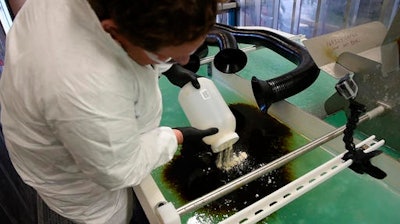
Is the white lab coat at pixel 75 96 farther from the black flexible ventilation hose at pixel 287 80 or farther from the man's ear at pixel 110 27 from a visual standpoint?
the black flexible ventilation hose at pixel 287 80

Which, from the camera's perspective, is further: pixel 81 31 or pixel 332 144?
pixel 332 144

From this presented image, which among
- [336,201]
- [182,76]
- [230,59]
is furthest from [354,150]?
[230,59]

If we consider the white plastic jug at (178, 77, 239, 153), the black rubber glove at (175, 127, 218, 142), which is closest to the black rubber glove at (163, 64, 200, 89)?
the white plastic jug at (178, 77, 239, 153)

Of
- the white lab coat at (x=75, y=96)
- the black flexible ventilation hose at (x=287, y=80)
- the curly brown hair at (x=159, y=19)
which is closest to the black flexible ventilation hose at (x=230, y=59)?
the black flexible ventilation hose at (x=287, y=80)

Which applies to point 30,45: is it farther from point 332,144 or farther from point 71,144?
point 332,144

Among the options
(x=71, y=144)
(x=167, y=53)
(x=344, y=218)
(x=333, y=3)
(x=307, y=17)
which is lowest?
(x=344, y=218)

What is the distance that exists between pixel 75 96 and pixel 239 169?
869 millimetres

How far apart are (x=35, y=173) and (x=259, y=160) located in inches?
34.2

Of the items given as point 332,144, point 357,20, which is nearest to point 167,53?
point 332,144

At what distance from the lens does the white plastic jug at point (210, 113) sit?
101cm

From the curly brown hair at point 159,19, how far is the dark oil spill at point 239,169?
2.53 feet

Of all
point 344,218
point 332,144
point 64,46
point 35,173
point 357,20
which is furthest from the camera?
point 357,20

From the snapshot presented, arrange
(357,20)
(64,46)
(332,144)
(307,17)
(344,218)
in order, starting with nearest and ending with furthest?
1. (64,46)
2. (344,218)
3. (332,144)
4. (357,20)
5. (307,17)

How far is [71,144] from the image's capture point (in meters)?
0.52
